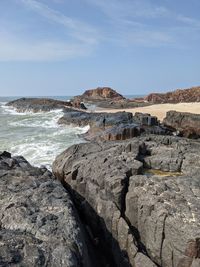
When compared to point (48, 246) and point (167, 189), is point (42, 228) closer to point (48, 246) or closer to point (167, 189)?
point (48, 246)

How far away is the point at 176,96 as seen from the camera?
179ft

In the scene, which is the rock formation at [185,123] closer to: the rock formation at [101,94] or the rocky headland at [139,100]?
the rocky headland at [139,100]

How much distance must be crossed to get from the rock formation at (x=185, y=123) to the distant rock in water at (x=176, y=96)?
28.7 metres

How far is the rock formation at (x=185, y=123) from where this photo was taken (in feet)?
61.7

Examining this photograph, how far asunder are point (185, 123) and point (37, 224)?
52.3 feet

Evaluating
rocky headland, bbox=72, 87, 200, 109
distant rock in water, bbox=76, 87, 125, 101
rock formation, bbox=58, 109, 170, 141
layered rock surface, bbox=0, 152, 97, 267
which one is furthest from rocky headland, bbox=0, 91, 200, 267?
distant rock in water, bbox=76, 87, 125, 101

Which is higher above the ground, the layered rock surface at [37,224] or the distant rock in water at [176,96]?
the layered rock surface at [37,224]

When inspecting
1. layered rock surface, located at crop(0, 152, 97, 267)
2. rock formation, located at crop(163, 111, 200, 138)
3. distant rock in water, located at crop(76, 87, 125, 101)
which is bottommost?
distant rock in water, located at crop(76, 87, 125, 101)

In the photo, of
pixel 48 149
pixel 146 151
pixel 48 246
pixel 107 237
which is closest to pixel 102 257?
pixel 107 237

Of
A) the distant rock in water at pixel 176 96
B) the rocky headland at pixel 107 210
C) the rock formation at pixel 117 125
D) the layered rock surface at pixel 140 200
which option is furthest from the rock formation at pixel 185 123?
the distant rock in water at pixel 176 96

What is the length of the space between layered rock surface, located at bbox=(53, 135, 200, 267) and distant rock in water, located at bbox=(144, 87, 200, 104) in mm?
41949

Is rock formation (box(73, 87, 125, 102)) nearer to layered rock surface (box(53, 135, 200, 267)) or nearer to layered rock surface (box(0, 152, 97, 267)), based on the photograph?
layered rock surface (box(53, 135, 200, 267))

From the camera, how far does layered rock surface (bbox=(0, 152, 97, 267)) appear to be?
14.1 feet

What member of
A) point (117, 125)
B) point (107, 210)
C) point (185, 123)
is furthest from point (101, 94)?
point (107, 210)
